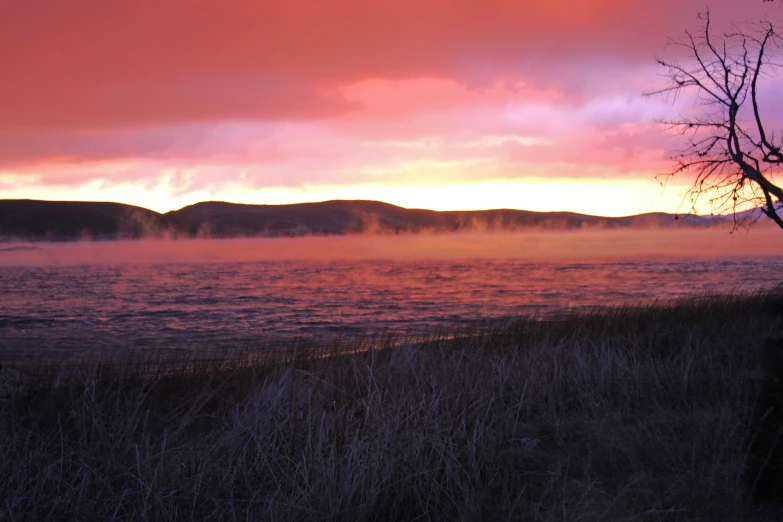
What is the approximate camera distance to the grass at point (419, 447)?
4.89 meters

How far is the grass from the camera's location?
4.89 metres

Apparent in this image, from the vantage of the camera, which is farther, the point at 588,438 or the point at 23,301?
the point at 23,301

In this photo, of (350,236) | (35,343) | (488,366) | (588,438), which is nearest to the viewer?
(588,438)

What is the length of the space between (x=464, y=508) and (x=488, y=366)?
14.2 feet

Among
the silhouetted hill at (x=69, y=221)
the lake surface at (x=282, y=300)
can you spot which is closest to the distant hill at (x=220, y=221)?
the silhouetted hill at (x=69, y=221)

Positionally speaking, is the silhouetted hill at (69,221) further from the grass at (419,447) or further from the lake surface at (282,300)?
the grass at (419,447)

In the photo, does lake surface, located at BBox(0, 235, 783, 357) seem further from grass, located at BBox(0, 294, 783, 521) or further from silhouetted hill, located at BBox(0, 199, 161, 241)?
silhouetted hill, located at BBox(0, 199, 161, 241)

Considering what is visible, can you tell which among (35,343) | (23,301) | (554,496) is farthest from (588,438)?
(23,301)

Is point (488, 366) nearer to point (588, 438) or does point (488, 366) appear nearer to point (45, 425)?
point (588, 438)

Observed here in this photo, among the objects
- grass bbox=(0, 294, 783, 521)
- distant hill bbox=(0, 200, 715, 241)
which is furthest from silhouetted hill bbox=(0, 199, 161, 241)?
grass bbox=(0, 294, 783, 521)

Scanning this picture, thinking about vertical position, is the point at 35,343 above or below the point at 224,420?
below

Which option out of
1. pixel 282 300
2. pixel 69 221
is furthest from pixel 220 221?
pixel 282 300

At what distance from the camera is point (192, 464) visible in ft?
18.6

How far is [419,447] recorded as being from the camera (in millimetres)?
5426
